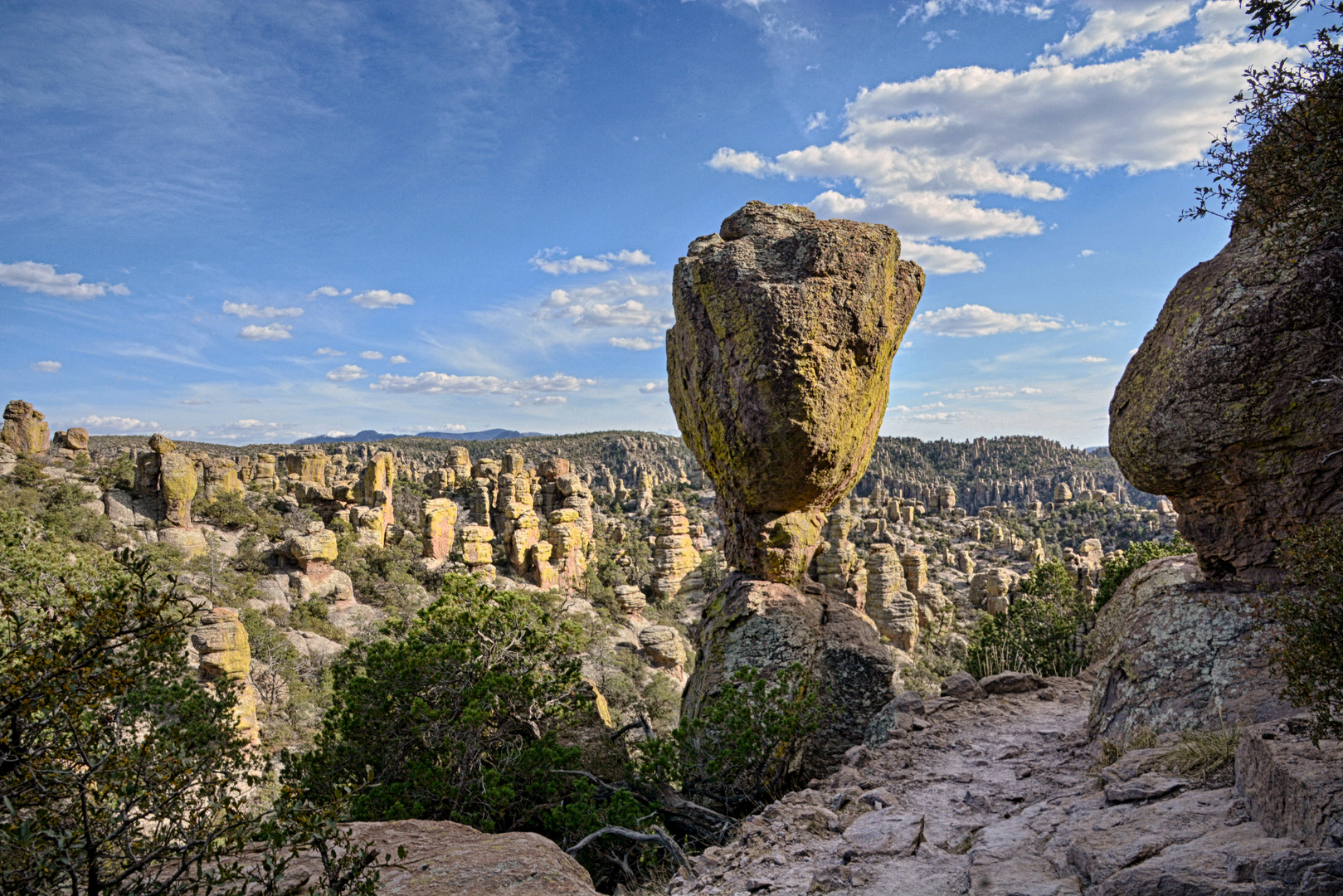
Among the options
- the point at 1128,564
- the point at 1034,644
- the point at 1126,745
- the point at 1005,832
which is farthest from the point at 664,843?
the point at 1128,564

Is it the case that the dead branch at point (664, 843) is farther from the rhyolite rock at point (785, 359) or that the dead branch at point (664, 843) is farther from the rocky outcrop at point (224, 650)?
the rocky outcrop at point (224, 650)

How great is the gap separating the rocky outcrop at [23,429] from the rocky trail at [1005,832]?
39790 millimetres

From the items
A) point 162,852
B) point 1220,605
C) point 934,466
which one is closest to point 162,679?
point 162,852

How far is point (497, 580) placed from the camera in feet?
123

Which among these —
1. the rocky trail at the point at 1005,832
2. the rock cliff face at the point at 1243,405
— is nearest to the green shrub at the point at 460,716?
the rocky trail at the point at 1005,832

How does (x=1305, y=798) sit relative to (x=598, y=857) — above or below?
above

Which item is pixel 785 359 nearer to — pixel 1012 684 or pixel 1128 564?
pixel 1012 684

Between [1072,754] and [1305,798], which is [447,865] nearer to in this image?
[1305,798]

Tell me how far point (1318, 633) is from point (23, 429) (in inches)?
1761

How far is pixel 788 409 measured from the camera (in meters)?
9.52

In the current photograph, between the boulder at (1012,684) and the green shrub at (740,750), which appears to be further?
the boulder at (1012,684)

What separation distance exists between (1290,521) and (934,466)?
132 m

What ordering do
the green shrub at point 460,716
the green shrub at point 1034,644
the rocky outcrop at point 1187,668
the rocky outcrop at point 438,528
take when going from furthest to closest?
the rocky outcrop at point 438,528
the green shrub at point 1034,644
the green shrub at point 460,716
the rocky outcrop at point 1187,668

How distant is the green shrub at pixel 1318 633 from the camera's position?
3799mm
